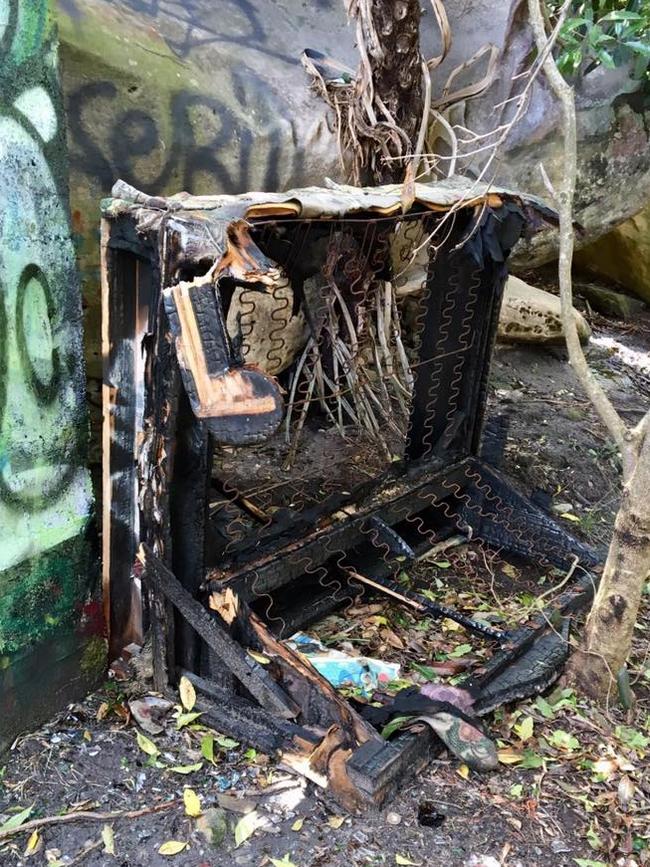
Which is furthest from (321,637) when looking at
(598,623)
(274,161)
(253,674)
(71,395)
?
(274,161)

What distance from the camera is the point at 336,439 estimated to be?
5.73 meters

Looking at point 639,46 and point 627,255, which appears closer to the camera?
point 639,46

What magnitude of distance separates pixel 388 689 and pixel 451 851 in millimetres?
851

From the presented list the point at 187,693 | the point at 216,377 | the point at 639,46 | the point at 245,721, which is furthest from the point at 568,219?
the point at 639,46

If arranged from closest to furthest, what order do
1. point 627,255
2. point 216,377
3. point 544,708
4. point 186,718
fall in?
point 216,377 → point 186,718 → point 544,708 → point 627,255

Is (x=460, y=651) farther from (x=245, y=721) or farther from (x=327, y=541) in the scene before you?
(x=245, y=721)

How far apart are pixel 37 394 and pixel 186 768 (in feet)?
4.82

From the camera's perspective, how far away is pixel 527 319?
7.13 metres

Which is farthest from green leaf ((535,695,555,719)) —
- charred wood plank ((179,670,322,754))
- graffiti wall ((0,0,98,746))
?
graffiti wall ((0,0,98,746))

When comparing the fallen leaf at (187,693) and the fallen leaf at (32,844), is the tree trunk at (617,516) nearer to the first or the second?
the fallen leaf at (187,693)

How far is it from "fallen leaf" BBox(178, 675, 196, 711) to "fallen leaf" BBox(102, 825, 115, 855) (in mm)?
562

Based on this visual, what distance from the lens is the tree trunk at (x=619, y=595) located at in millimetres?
3107

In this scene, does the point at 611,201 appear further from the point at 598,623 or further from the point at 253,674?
the point at 253,674

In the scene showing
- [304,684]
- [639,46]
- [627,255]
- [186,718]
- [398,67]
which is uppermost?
[639,46]
